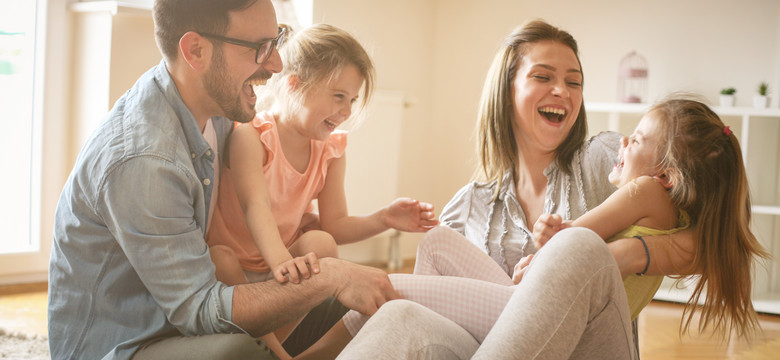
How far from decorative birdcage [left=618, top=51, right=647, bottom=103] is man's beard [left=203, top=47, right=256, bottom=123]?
9.99ft

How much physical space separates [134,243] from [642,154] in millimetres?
1059

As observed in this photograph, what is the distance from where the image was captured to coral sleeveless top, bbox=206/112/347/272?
1704 millimetres

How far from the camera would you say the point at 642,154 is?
1.64 metres

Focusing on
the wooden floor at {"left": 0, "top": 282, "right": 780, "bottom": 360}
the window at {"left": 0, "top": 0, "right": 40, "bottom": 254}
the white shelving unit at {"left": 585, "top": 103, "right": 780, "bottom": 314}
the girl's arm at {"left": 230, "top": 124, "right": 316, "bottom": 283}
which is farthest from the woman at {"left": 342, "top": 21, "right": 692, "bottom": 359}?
the window at {"left": 0, "top": 0, "right": 40, "bottom": 254}

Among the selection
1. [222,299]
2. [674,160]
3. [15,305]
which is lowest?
[15,305]

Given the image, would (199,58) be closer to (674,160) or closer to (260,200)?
(260,200)

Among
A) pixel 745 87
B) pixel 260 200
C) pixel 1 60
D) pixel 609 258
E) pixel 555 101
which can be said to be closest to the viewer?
pixel 609 258

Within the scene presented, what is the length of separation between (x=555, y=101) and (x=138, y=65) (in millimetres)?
2178

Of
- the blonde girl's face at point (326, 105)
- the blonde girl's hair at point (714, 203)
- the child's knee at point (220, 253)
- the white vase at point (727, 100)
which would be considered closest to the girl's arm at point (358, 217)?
the blonde girl's face at point (326, 105)

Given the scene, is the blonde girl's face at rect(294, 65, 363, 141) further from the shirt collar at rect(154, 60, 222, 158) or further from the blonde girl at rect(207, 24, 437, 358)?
the shirt collar at rect(154, 60, 222, 158)

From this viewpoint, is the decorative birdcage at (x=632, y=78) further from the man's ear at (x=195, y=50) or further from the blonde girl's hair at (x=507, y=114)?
the man's ear at (x=195, y=50)

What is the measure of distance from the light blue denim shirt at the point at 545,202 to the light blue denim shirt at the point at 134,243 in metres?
0.76

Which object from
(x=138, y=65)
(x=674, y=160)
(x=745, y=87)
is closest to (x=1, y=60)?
(x=138, y=65)

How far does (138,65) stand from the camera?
335cm
